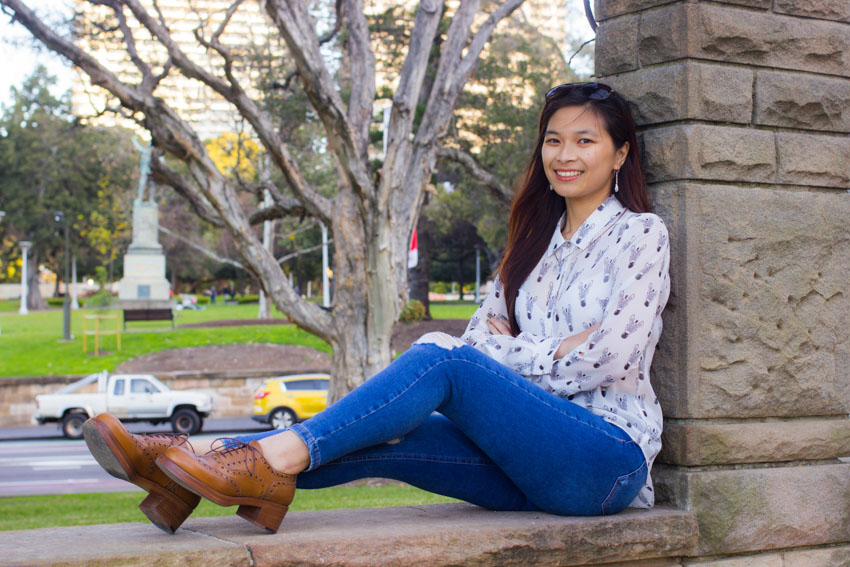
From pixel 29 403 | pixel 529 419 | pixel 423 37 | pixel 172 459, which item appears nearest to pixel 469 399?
pixel 529 419

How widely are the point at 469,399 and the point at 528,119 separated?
1855cm

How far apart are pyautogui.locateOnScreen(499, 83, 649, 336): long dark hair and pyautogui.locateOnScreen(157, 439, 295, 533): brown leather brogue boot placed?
114cm

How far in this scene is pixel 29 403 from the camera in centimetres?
2075

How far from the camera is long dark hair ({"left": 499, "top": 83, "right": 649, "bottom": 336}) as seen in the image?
123 inches

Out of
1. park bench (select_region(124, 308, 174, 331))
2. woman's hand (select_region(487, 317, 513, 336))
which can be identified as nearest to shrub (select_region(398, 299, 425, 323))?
park bench (select_region(124, 308, 174, 331))

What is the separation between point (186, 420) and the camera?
1784 centimetres

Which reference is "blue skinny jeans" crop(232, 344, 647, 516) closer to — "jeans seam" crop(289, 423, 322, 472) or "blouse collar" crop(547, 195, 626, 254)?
"jeans seam" crop(289, 423, 322, 472)

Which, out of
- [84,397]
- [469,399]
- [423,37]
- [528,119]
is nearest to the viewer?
[469,399]

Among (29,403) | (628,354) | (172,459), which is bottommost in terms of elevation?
(29,403)

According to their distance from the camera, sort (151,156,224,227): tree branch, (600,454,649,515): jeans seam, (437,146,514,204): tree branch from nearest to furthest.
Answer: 1. (600,454,649,515): jeans seam
2. (151,156,224,227): tree branch
3. (437,146,514,204): tree branch

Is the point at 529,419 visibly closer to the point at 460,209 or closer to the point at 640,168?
the point at 640,168

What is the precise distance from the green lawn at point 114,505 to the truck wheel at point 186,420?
252 inches

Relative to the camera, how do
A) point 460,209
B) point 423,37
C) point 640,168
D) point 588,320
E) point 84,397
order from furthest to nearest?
point 460,209 → point 84,397 → point 423,37 → point 640,168 → point 588,320

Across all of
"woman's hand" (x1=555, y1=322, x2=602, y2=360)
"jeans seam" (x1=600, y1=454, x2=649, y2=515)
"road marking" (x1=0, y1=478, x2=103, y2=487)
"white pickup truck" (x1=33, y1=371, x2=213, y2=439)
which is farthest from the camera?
"white pickup truck" (x1=33, y1=371, x2=213, y2=439)
